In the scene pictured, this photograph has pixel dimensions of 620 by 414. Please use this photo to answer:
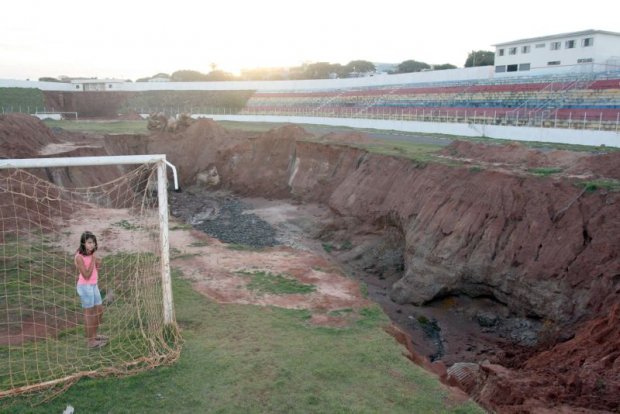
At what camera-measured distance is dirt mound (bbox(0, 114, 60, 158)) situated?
2653 cm

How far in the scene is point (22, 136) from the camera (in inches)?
1150

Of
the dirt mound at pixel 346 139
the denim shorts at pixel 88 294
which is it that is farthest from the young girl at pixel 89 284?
the dirt mound at pixel 346 139

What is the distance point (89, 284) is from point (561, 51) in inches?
1907

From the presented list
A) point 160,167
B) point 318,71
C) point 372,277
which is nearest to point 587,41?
point 372,277

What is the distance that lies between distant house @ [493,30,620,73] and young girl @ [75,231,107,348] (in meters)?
42.4

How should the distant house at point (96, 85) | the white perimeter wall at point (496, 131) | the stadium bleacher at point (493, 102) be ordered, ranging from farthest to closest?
the distant house at point (96, 85)
the stadium bleacher at point (493, 102)
the white perimeter wall at point (496, 131)

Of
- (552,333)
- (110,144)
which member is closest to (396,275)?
(552,333)

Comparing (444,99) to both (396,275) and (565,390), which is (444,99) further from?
(565,390)

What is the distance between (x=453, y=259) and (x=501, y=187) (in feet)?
10.2

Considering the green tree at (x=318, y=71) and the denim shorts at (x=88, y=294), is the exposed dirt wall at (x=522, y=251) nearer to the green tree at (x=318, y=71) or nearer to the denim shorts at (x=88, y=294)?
the denim shorts at (x=88, y=294)

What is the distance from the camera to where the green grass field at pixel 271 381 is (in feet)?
25.2

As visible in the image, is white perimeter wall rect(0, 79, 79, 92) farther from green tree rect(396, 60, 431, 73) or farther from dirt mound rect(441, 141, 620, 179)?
dirt mound rect(441, 141, 620, 179)

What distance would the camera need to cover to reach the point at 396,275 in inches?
805

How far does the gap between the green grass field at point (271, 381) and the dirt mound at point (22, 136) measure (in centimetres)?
2042
